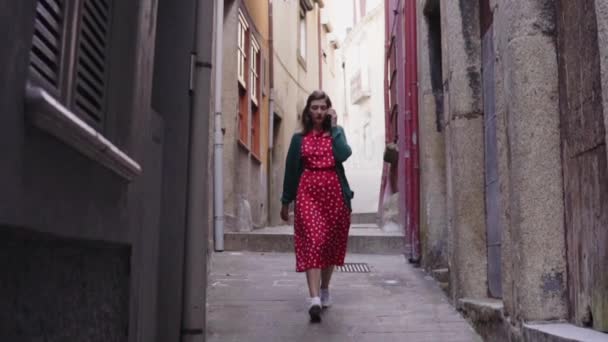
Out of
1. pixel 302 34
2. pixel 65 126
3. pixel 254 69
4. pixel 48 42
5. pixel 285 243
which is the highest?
pixel 302 34

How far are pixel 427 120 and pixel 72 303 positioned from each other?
461 cm

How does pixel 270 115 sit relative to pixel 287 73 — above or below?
below

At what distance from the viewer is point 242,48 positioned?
1195 cm

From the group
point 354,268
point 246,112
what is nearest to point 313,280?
point 354,268

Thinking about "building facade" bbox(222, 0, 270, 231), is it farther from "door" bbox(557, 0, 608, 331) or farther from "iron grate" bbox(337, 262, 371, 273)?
"door" bbox(557, 0, 608, 331)

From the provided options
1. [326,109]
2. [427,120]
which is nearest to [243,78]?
[427,120]

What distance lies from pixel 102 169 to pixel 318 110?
8.95 ft

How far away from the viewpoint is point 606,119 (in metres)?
2.71

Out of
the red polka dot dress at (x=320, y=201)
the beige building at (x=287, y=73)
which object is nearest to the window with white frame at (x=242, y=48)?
the beige building at (x=287, y=73)

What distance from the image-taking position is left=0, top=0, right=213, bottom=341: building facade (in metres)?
1.91

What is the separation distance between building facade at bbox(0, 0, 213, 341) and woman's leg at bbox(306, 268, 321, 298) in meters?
1.03

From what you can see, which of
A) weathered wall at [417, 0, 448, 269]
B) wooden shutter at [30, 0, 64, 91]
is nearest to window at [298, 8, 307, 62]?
weathered wall at [417, 0, 448, 269]

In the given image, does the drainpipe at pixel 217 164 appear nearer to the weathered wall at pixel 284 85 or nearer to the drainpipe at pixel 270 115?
the drainpipe at pixel 270 115

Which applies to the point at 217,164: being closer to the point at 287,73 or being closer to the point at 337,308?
the point at 337,308
